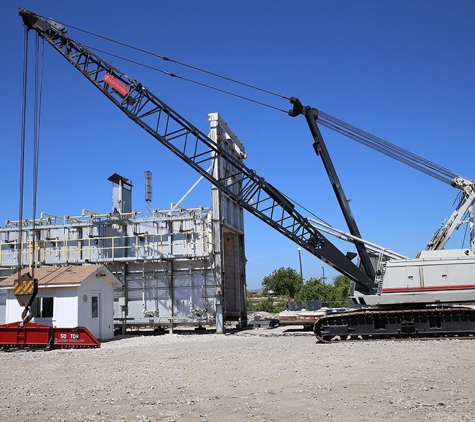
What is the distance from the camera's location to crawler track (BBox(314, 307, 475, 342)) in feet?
64.8

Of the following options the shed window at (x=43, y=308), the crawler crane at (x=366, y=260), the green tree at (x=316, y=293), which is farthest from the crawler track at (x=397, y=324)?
the green tree at (x=316, y=293)

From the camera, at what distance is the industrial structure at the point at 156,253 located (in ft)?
91.2

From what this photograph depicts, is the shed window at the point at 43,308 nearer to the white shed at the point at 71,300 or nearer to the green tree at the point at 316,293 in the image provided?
the white shed at the point at 71,300

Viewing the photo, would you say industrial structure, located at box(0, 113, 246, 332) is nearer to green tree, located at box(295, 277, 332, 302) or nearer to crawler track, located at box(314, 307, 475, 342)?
crawler track, located at box(314, 307, 475, 342)

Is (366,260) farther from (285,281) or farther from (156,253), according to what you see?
(285,281)

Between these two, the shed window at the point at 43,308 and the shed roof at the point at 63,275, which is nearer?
the shed roof at the point at 63,275

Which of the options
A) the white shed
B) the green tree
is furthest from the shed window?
the green tree

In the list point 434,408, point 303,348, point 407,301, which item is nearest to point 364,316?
point 407,301

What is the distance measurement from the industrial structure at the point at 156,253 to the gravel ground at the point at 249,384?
948 cm

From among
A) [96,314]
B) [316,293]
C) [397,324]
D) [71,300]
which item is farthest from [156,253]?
[316,293]

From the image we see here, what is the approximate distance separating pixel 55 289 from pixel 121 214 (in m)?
7.47

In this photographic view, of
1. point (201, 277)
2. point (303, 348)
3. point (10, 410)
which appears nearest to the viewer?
point (10, 410)

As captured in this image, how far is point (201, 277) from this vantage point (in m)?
28.0

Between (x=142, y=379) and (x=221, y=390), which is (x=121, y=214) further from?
(x=221, y=390)
